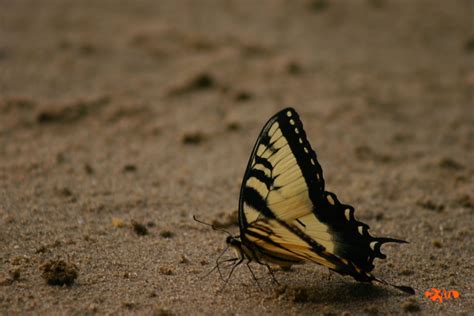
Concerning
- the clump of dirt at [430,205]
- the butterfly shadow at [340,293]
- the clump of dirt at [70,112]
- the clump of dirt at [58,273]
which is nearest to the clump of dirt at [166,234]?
the clump of dirt at [58,273]

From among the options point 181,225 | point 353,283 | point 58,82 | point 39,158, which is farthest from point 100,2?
point 353,283

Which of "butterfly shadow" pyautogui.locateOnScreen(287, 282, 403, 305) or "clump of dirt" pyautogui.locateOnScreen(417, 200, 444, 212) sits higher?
"clump of dirt" pyautogui.locateOnScreen(417, 200, 444, 212)

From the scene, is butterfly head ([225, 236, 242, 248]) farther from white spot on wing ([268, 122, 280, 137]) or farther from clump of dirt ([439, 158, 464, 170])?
clump of dirt ([439, 158, 464, 170])

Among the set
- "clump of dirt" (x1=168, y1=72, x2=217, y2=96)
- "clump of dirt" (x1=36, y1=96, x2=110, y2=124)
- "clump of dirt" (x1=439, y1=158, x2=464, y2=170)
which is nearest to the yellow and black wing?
"clump of dirt" (x1=439, y1=158, x2=464, y2=170)

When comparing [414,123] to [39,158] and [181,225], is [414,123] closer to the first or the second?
[181,225]

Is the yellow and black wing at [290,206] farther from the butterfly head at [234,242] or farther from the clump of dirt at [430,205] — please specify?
the clump of dirt at [430,205]

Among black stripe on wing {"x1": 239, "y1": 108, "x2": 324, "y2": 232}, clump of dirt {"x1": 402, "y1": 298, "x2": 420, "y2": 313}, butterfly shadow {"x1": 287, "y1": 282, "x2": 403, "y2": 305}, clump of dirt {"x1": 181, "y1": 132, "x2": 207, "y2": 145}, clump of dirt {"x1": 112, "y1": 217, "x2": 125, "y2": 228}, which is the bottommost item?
clump of dirt {"x1": 112, "y1": 217, "x2": 125, "y2": 228}
